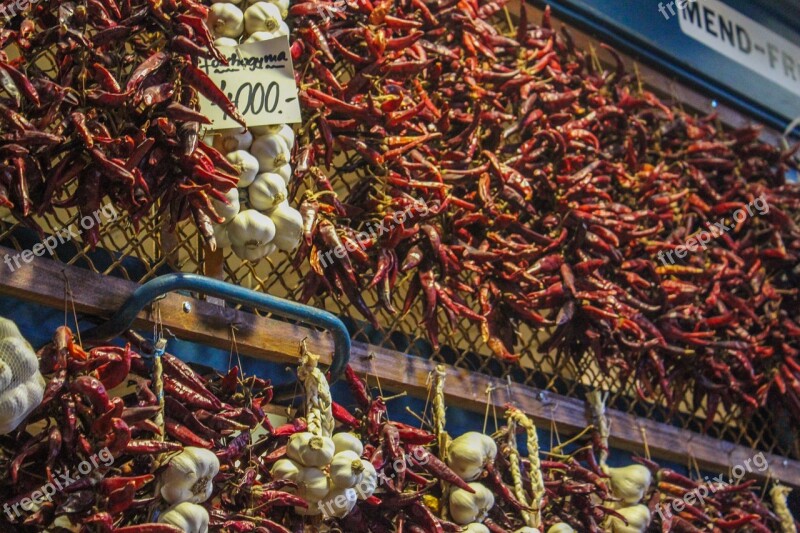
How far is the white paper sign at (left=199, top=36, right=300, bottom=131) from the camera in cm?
234

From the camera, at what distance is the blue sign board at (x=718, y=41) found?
377cm

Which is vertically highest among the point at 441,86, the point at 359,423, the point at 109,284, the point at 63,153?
the point at 441,86

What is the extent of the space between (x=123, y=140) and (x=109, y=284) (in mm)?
311

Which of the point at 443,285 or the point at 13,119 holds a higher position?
the point at 13,119

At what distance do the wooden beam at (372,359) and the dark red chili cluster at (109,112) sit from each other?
13cm

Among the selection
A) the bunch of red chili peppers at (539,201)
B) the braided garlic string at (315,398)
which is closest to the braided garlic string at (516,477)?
the bunch of red chili peppers at (539,201)

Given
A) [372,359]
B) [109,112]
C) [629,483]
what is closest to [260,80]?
[109,112]

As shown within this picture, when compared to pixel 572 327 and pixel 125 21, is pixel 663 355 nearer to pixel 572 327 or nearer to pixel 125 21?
pixel 572 327

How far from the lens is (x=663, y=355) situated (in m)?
3.28

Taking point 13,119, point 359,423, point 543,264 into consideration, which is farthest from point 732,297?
point 13,119

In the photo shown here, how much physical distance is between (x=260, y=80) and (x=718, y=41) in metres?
2.48

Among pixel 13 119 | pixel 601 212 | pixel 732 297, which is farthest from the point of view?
pixel 732 297

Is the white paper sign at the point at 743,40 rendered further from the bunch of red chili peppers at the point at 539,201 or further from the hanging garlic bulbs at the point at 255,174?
the hanging garlic bulbs at the point at 255,174

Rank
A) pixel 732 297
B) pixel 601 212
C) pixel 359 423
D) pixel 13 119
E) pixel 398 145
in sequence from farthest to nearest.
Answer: pixel 732 297
pixel 601 212
pixel 398 145
pixel 359 423
pixel 13 119
